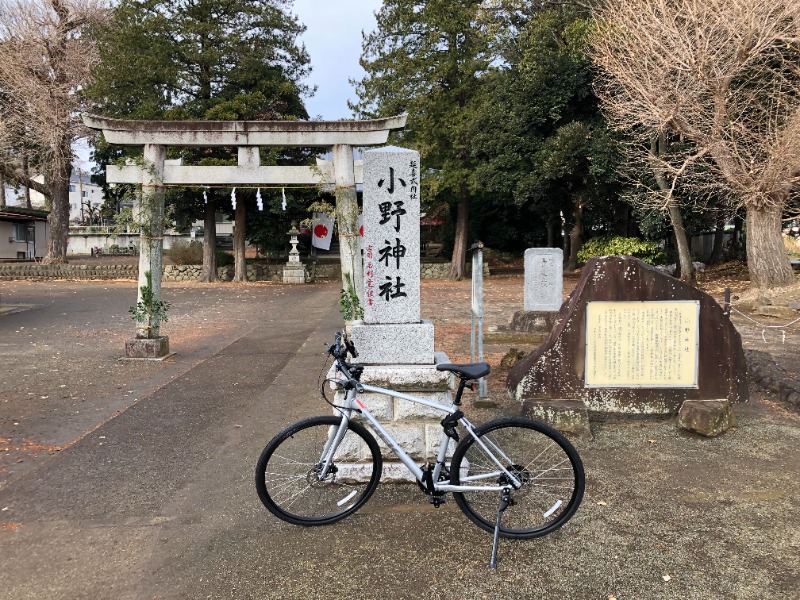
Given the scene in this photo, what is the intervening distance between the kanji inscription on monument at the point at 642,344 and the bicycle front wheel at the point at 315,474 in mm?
2626

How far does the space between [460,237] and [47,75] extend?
18982 millimetres

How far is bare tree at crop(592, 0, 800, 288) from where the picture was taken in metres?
12.5

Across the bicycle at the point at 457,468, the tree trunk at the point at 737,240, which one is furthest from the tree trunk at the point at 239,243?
the bicycle at the point at 457,468

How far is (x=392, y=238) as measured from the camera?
14.0ft

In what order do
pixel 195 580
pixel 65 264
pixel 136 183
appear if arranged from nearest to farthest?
1. pixel 195 580
2. pixel 136 183
3. pixel 65 264

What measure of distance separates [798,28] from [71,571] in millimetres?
15740

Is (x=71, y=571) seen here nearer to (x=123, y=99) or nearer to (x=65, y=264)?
(x=123, y=99)

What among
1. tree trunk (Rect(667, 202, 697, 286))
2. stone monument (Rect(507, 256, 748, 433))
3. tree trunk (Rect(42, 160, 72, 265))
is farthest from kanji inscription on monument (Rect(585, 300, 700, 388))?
tree trunk (Rect(42, 160, 72, 265))

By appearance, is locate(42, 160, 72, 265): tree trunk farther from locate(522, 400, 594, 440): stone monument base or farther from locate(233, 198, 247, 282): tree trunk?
locate(522, 400, 594, 440): stone monument base

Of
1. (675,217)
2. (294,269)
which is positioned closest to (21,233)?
(294,269)

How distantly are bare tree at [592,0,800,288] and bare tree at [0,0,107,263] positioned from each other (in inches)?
829

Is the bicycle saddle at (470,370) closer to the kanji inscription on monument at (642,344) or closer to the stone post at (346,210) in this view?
the kanji inscription on monument at (642,344)

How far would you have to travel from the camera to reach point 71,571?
311 centimetres

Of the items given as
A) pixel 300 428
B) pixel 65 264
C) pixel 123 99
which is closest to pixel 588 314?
pixel 300 428
